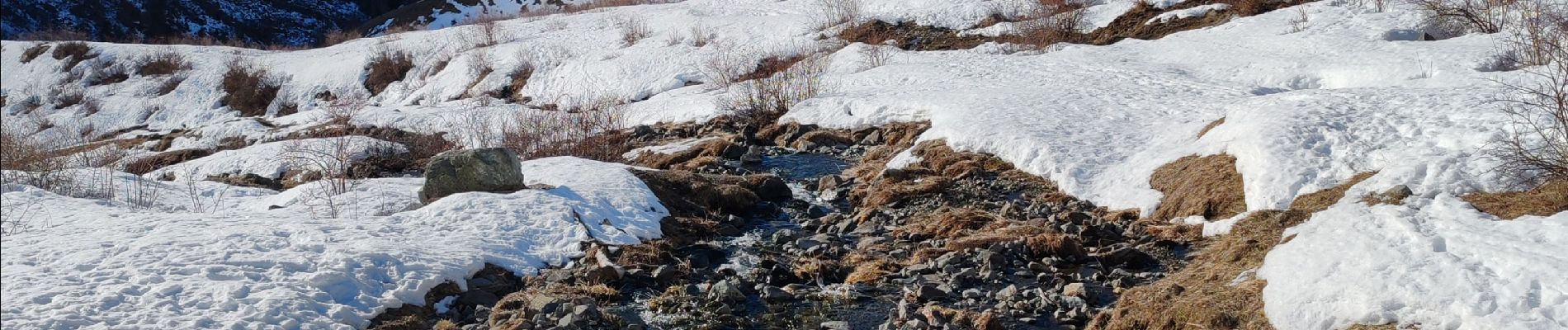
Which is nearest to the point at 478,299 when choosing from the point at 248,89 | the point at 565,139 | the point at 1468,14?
the point at 565,139

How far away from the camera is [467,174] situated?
8.84 m

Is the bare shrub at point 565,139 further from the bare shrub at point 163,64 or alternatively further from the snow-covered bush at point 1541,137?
the bare shrub at point 163,64

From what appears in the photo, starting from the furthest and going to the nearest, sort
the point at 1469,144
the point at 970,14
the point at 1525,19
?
the point at 970,14
the point at 1525,19
the point at 1469,144

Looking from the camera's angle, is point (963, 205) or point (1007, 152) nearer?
point (963, 205)

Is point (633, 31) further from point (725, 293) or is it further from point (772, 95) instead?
point (725, 293)

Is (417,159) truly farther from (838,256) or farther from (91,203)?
(838,256)

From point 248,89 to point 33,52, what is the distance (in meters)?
10.0

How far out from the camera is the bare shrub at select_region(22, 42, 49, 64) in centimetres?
3108

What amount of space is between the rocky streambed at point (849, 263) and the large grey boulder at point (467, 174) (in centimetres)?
154

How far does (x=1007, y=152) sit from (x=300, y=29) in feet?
152

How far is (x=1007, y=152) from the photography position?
34.6ft

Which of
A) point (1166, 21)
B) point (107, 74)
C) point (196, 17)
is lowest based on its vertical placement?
point (1166, 21)

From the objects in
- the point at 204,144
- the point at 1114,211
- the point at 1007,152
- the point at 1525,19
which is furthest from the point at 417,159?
the point at 1525,19

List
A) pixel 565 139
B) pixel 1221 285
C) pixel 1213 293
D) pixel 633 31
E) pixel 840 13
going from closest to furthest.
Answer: pixel 1213 293, pixel 1221 285, pixel 565 139, pixel 840 13, pixel 633 31
